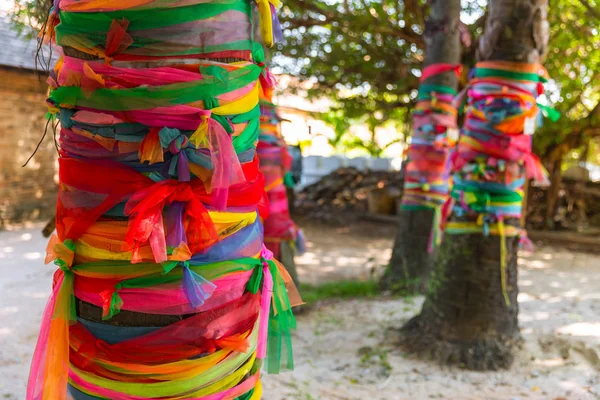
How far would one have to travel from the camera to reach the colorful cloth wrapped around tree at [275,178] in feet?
16.2

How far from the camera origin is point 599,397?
124 inches

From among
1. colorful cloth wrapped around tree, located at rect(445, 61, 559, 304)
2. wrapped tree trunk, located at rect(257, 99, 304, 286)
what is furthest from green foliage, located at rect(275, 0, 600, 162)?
colorful cloth wrapped around tree, located at rect(445, 61, 559, 304)

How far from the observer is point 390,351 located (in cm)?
396

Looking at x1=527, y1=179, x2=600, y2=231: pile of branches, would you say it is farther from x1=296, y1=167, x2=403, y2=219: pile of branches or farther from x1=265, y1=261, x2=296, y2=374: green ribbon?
x1=265, y1=261, x2=296, y2=374: green ribbon

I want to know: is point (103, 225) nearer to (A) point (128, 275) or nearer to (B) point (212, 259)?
(A) point (128, 275)

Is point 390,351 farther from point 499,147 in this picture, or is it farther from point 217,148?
point 217,148

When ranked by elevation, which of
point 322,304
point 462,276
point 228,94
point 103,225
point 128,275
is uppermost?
point 228,94

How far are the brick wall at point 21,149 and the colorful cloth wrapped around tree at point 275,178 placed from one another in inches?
243

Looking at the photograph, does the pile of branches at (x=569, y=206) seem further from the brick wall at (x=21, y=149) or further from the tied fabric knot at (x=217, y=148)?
the tied fabric knot at (x=217, y=148)

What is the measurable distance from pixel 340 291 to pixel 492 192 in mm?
2836

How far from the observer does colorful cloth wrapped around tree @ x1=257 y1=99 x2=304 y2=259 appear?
4.93 meters

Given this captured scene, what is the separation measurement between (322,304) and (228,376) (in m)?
3.97

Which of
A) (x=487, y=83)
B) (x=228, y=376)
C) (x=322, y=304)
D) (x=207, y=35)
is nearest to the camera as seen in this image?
(x=207, y=35)

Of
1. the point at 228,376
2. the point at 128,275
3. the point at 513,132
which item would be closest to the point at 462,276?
the point at 513,132
